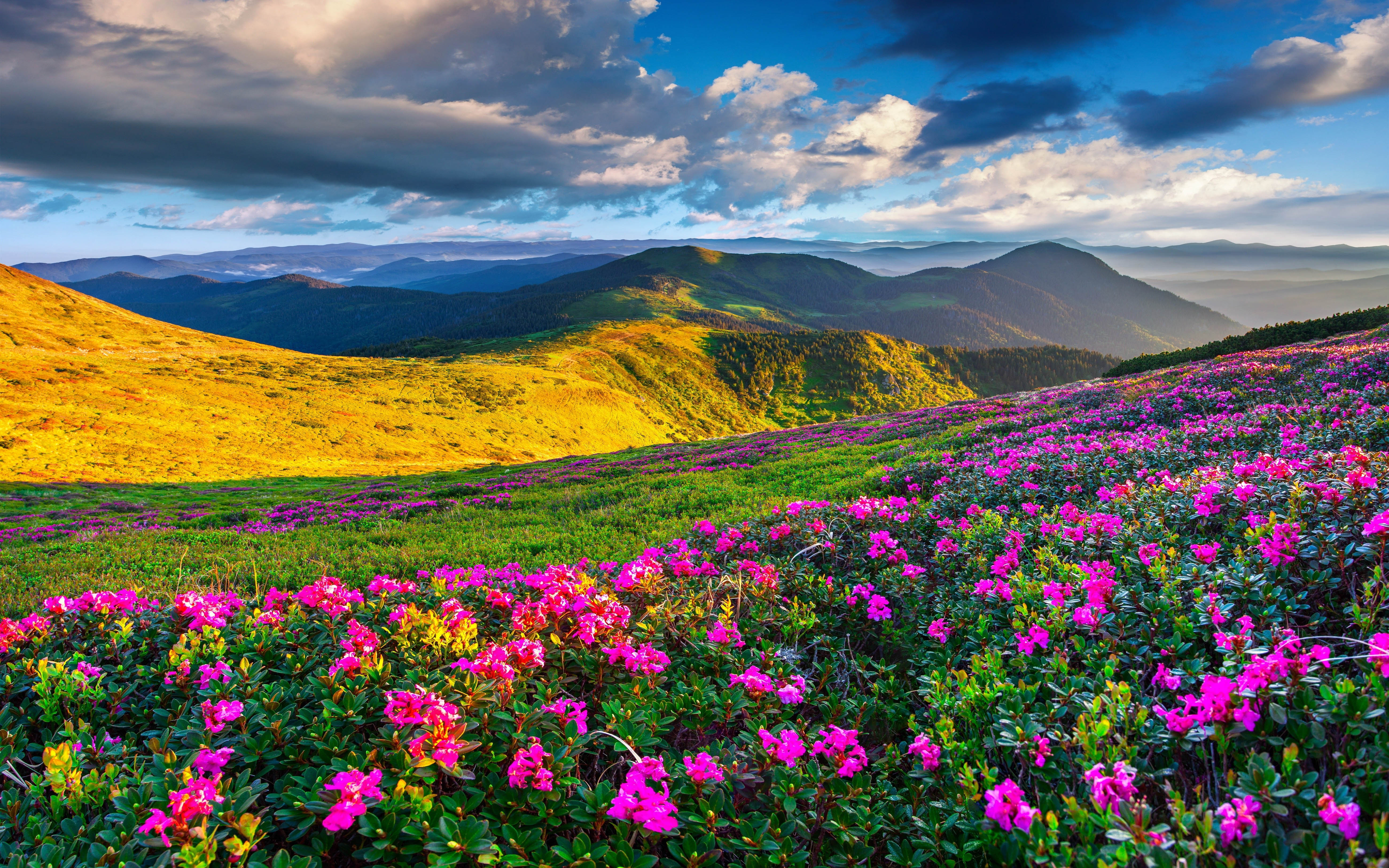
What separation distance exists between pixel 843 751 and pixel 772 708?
56 cm

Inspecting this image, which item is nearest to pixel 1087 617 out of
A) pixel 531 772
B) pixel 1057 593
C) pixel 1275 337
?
pixel 1057 593

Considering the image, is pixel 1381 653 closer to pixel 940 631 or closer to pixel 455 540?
pixel 940 631

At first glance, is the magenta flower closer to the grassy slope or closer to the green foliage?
the grassy slope

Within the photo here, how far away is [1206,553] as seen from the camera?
4.00m

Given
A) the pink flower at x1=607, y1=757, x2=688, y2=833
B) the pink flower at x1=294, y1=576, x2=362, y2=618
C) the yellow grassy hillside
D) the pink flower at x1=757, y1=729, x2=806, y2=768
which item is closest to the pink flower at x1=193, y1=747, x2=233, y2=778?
the pink flower at x1=294, y1=576, x2=362, y2=618

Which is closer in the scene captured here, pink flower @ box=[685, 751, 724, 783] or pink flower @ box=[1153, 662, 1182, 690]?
pink flower @ box=[685, 751, 724, 783]

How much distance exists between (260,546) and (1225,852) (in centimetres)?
1863

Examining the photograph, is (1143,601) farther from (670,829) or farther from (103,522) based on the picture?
(103,522)

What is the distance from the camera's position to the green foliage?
28203mm

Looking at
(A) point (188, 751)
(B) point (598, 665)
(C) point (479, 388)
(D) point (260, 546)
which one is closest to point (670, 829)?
(B) point (598, 665)

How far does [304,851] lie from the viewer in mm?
2518

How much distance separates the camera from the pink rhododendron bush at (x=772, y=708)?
231cm

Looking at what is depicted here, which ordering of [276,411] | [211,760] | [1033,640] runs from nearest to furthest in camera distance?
[211,760]
[1033,640]
[276,411]

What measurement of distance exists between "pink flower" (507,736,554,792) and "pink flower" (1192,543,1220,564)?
188 inches
